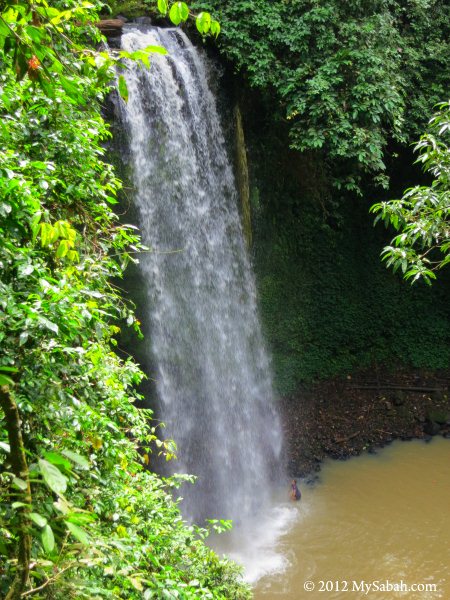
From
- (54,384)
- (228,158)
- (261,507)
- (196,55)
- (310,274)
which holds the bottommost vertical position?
(261,507)

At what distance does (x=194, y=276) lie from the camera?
744cm

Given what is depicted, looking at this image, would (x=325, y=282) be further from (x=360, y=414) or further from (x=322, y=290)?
(x=360, y=414)

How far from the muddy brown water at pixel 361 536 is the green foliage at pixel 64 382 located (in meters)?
2.53

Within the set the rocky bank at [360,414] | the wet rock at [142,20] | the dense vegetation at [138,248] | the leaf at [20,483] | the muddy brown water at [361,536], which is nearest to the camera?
the leaf at [20,483]

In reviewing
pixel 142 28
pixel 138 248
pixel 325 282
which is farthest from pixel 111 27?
pixel 325 282

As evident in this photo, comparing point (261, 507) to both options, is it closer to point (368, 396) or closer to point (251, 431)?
point (251, 431)

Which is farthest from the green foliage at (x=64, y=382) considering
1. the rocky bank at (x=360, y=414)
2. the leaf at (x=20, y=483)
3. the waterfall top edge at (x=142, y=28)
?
the rocky bank at (x=360, y=414)

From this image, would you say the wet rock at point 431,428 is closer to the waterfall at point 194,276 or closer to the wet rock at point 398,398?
the wet rock at point 398,398

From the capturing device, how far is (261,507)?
7594 millimetres

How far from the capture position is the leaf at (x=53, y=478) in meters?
1.21

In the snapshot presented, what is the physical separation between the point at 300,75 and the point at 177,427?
497 centimetres

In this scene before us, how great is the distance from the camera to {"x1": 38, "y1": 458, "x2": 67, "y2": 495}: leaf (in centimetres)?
121

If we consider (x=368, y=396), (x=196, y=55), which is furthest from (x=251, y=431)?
(x=196, y=55)

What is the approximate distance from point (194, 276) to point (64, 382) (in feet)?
15.5
